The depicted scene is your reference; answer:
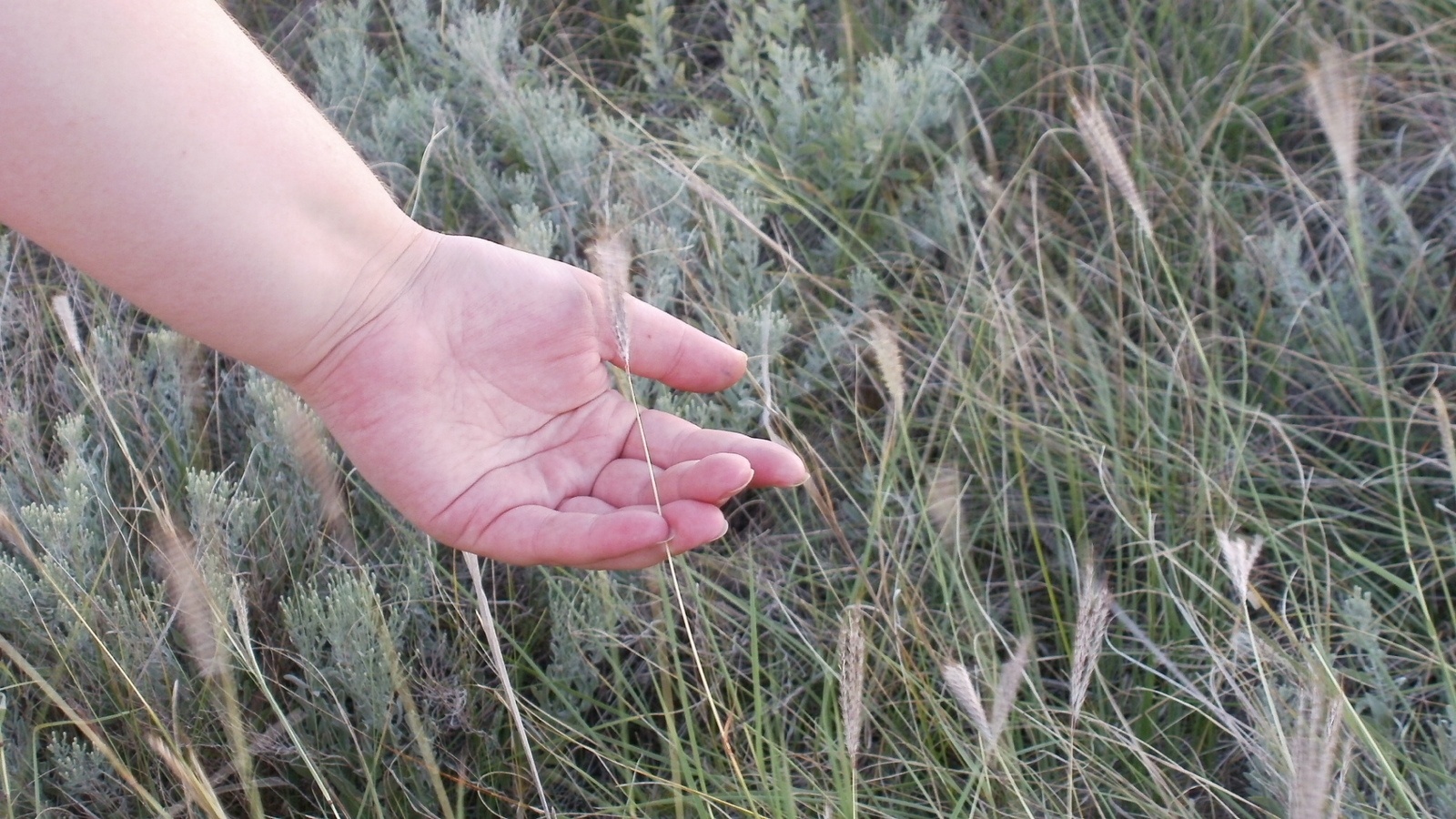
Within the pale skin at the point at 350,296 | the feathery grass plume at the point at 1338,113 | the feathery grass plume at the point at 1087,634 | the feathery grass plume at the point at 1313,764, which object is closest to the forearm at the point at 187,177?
the pale skin at the point at 350,296

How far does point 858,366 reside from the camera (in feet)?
7.43

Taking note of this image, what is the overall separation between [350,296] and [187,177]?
0.26 m

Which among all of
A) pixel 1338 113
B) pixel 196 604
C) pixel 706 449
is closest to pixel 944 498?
pixel 706 449

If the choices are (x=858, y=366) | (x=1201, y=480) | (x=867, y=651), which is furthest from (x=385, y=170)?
(x=1201, y=480)

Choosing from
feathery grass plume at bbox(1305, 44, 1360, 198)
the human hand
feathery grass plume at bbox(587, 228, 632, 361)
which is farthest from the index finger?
feathery grass plume at bbox(1305, 44, 1360, 198)

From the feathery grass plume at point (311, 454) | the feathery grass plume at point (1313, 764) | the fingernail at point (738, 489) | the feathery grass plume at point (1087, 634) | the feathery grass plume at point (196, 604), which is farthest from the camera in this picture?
the feathery grass plume at point (311, 454)

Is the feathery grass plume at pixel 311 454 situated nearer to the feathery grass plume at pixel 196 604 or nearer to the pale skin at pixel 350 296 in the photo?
the pale skin at pixel 350 296

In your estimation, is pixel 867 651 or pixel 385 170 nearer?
pixel 867 651

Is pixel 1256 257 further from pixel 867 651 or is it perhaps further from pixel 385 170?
pixel 385 170

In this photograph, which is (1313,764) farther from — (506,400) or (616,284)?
(506,400)

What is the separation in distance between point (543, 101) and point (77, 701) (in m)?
1.52

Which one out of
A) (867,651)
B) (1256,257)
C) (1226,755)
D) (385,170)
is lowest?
(1226,755)

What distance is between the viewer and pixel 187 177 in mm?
1374

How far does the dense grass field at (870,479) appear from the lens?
153 centimetres
